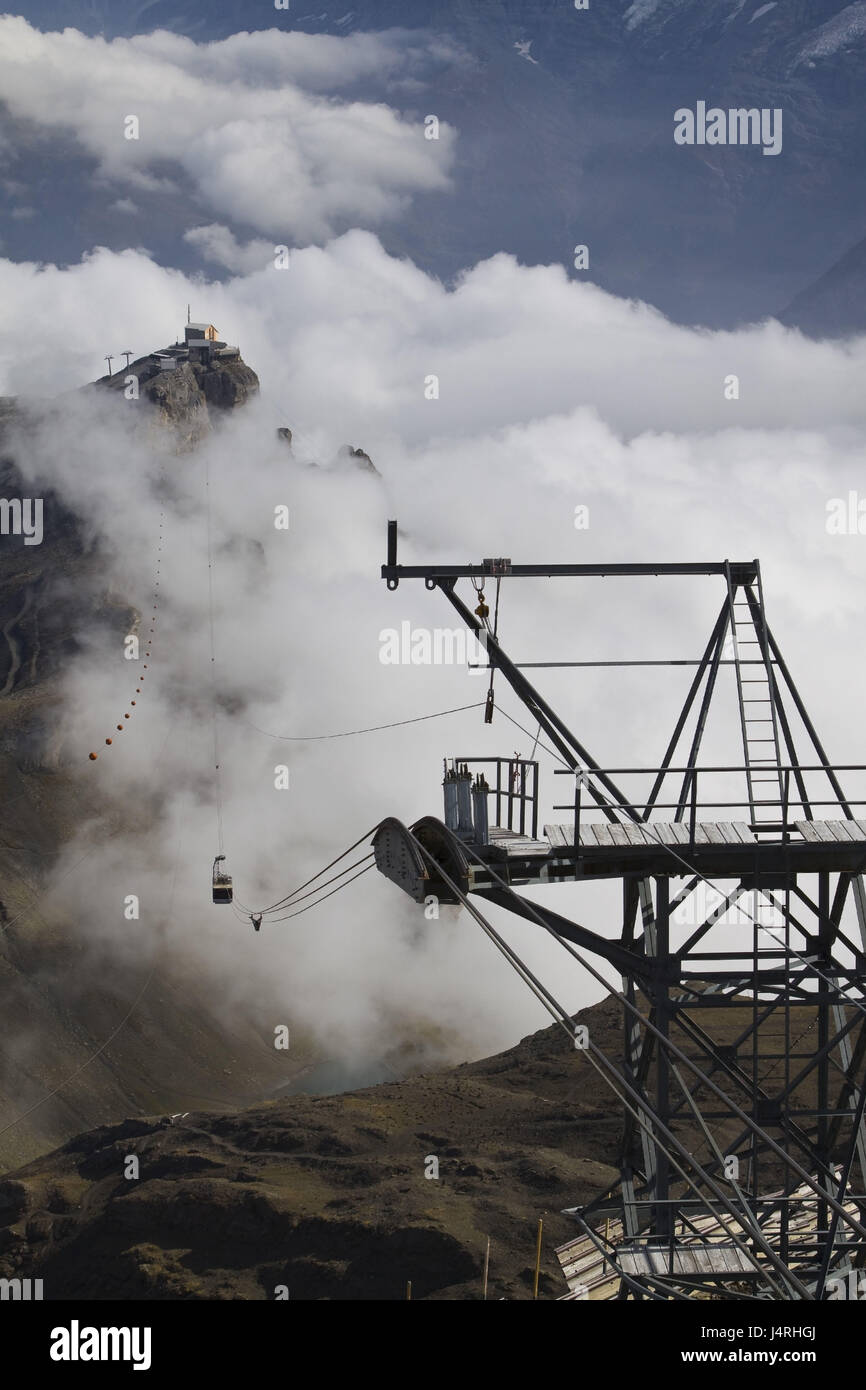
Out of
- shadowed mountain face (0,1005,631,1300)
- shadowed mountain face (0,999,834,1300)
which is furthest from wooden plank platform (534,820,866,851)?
shadowed mountain face (0,1005,631,1300)

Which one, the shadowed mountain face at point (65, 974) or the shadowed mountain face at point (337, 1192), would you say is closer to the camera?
the shadowed mountain face at point (337, 1192)

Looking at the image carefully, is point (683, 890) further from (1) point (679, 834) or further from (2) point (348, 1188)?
(2) point (348, 1188)

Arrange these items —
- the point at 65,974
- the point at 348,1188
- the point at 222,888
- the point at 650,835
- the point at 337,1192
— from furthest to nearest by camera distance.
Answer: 1. the point at 65,974
2. the point at 222,888
3. the point at 348,1188
4. the point at 337,1192
5. the point at 650,835

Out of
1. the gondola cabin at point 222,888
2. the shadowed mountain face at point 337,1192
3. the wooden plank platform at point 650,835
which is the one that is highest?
the gondola cabin at point 222,888

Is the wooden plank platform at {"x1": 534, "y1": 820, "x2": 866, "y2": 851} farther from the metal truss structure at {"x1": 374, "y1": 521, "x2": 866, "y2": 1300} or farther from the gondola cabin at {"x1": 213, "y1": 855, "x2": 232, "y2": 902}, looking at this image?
the gondola cabin at {"x1": 213, "y1": 855, "x2": 232, "y2": 902}

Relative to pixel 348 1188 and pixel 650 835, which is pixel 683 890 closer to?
pixel 650 835

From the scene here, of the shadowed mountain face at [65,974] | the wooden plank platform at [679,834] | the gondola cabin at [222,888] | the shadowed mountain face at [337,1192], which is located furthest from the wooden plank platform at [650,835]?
the shadowed mountain face at [65,974]

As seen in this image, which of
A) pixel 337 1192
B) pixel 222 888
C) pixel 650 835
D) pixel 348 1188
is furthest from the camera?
pixel 222 888

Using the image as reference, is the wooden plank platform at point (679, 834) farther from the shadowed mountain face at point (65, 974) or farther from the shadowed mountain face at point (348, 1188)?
the shadowed mountain face at point (65, 974)

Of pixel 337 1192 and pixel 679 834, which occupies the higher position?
pixel 679 834

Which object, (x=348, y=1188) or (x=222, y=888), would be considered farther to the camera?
(x=222, y=888)

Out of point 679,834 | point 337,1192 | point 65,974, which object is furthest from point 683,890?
point 65,974

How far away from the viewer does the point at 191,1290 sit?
4031 cm

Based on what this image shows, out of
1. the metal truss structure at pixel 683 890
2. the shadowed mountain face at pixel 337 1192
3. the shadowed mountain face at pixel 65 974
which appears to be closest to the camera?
the metal truss structure at pixel 683 890
